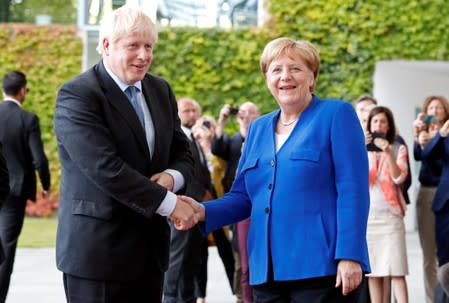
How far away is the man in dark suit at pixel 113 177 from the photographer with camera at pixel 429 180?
5.19 m

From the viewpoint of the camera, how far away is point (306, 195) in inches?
183

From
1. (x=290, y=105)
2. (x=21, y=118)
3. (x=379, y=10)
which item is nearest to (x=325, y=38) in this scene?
(x=379, y=10)

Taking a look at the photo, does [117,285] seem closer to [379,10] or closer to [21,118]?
[21,118]

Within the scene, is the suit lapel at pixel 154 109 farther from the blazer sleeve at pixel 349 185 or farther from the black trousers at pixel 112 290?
the blazer sleeve at pixel 349 185

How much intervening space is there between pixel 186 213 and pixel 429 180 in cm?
548

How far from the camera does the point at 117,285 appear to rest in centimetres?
479

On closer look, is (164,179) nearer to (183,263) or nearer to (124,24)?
(124,24)

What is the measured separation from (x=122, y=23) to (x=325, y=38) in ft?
48.8

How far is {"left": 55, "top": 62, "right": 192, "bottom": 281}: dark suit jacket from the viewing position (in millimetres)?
4652

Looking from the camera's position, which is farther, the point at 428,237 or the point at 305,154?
the point at 428,237

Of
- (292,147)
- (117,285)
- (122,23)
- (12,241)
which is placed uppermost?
(122,23)

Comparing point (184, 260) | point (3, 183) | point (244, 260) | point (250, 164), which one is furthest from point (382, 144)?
point (3, 183)

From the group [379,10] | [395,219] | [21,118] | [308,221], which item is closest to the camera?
[308,221]

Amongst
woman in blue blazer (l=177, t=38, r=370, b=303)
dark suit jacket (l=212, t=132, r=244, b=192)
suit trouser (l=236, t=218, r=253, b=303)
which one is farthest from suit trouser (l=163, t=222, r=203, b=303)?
woman in blue blazer (l=177, t=38, r=370, b=303)
